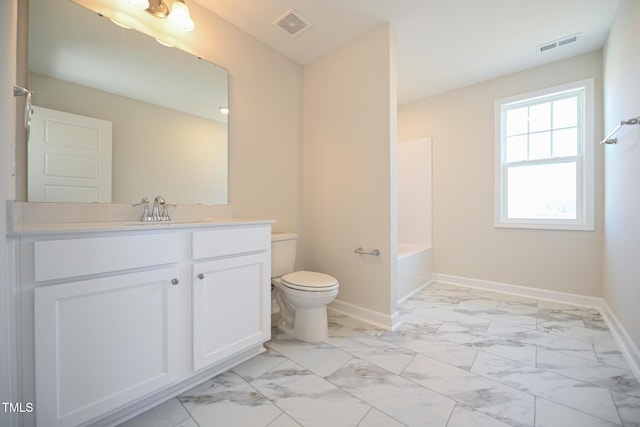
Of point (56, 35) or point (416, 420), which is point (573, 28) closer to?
point (416, 420)

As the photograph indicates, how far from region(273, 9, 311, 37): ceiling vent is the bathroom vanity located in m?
1.63

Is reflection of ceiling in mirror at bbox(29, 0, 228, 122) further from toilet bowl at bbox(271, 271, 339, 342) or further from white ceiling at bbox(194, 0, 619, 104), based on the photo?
toilet bowl at bbox(271, 271, 339, 342)

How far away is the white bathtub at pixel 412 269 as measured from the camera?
8.63ft

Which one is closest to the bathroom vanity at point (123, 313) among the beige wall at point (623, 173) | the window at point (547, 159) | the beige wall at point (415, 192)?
the beige wall at point (623, 173)

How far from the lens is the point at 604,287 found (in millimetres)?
2348

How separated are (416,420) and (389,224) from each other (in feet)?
4.13

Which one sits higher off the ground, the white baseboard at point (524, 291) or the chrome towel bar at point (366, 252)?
the chrome towel bar at point (366, 252)

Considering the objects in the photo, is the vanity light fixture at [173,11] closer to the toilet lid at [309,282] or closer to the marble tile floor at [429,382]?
the toilet lid at [309,282]

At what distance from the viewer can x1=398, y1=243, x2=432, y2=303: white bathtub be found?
2.63m

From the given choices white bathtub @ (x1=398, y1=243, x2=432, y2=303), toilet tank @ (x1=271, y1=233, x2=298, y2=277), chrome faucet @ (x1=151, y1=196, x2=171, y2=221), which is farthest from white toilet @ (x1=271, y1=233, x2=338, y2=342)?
white bathtub @ (x1=398, y1=243, x2=432, y2=303)

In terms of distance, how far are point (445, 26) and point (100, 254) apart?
8.96 feet

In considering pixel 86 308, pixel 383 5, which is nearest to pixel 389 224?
pixel 383 5

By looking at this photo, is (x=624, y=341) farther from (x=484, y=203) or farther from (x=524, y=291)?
(x=484, y=203)

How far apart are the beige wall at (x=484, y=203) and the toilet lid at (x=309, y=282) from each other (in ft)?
6.85
